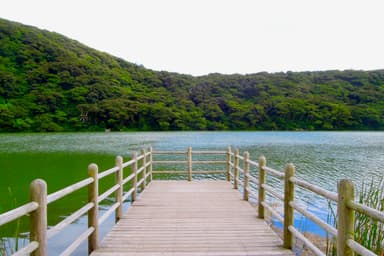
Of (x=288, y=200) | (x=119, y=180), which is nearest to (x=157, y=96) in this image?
(x=119, y=180)

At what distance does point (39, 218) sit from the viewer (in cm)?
306

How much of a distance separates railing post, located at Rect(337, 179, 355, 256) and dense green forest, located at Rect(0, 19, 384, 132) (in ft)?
261

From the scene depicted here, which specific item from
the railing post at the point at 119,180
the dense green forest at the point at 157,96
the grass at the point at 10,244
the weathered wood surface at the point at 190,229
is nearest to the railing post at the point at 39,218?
the grass at the point at 10,244

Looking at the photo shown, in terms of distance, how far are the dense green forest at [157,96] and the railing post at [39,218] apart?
78.2m

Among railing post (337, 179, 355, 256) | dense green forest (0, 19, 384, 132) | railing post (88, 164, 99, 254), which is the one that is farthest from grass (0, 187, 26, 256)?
dense green forest (0, 19, 384, 132)

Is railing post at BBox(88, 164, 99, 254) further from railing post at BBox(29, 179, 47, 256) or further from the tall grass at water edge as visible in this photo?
the tall grass at water edge

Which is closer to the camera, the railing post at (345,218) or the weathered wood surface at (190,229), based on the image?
the railing post at (345,218)

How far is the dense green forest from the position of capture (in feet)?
279

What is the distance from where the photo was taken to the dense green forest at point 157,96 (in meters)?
85.0

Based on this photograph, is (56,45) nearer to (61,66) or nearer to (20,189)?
(61,66)

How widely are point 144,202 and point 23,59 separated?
10582 centimetres

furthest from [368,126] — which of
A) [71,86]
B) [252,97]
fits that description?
[71,86]

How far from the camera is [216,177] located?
61.7ft

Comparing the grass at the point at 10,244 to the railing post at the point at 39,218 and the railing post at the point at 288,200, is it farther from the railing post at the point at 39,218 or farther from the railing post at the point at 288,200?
the railing post at the point at 288,200
